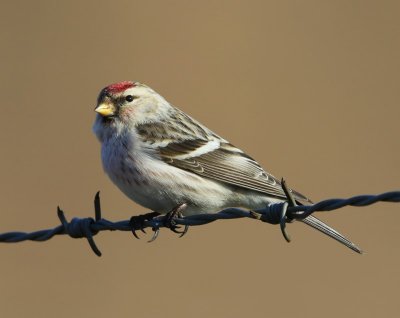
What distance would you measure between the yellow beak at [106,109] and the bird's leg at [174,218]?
2.53 feet

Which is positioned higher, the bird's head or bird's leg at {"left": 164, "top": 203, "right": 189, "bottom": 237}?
the bird's head

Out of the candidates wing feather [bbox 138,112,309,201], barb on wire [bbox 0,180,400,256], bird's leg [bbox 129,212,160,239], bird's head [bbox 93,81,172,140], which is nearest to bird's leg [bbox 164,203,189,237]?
barb on wire [bbox 0,180,400,256]

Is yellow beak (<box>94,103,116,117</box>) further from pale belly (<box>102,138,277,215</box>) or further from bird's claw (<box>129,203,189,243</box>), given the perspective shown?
bird's claw (<box>129,203,189,243</box>)

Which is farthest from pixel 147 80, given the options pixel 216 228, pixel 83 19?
pixel 216 228

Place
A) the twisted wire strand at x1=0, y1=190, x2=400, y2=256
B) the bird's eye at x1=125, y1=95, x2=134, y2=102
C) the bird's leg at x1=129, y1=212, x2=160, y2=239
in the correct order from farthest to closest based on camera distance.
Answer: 1. the bird's eye at x1=125, y1=95, x2=134, y2=102
2. the bird's leg at x1=129, y1=212, x2=160, y2=239
3. the twisted wire strand at x1=0, y1=190, x2=400, y2=256

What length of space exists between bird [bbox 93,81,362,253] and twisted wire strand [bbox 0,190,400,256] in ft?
0.66

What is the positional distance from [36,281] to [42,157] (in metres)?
1.39

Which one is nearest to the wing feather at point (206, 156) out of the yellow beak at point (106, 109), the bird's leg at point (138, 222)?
the yellow beak at point (106, 109)

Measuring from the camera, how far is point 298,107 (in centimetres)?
977

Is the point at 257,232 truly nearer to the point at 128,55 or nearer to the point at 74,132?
the point at 74,132

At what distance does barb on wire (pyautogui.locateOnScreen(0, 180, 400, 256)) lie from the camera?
12.3 feet

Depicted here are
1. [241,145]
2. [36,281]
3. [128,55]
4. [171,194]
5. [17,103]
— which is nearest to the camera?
[171,194]

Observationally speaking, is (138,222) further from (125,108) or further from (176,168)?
(125,108)

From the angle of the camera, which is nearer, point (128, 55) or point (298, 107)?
point (298, 107)
